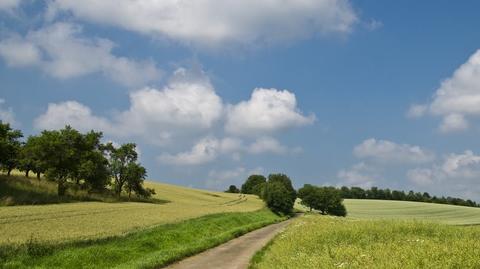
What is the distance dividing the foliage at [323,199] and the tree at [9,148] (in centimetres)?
9511

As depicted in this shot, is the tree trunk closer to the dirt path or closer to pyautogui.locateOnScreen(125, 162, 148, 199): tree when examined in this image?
pyautogui.locateOnScreen(125, 162, 148, 199): tree

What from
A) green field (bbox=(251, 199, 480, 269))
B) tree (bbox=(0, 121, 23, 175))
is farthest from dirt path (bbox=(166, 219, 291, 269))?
tree (bbox=(0, 121, 23, 175))

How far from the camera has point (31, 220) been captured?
1551 inches

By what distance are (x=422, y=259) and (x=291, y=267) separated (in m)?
3.76

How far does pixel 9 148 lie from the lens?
227 ft

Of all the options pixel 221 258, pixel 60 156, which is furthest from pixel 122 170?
pixel 221 258

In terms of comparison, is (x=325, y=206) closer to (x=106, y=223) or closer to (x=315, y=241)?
(x=106, y=223)

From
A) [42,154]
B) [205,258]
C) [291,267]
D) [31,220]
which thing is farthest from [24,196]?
[291,267]

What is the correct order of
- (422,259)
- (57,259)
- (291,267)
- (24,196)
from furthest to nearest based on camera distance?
(24,196) < (57,259) < (291,267) < (422,259)

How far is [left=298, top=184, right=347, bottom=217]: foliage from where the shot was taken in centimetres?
14950

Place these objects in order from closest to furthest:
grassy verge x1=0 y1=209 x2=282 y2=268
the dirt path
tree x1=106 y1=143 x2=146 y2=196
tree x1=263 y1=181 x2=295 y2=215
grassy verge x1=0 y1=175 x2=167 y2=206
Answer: grassy verge x1=0 y1=209 x2=282 y2=268 < the dirt path < grassy verge x1=0 y1=175 x2=167 y2=206 < tree x1=106 y1=143 x2=146 y2=196 < tree x1=263 y1=181 x2=295 y2=215

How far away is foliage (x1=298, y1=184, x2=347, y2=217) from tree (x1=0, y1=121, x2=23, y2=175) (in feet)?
312

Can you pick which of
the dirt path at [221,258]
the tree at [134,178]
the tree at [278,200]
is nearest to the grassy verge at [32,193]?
the tree at [134,178]

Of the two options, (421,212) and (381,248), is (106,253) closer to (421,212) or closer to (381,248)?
(381,248)
